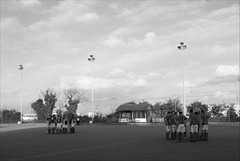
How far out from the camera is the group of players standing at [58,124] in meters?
29.0

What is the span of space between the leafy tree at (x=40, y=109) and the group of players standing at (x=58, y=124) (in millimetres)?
67298

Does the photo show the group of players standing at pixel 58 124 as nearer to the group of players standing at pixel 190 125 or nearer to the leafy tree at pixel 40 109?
the group of players standing at pixel 190 125

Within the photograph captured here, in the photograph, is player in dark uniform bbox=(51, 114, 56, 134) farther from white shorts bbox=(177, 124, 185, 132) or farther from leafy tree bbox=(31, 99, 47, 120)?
leafy tree bbox=(31, 99, 47, 120)

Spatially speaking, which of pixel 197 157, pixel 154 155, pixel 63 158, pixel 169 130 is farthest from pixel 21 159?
pixel 169 130

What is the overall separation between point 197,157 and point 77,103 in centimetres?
8562

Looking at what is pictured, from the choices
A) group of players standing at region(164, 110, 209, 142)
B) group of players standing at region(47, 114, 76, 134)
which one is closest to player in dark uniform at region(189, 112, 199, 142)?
group of players standing at region(164, 110, 209, 142)

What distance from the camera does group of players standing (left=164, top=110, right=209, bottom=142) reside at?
18.9 metres

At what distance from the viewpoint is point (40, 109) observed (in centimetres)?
9856

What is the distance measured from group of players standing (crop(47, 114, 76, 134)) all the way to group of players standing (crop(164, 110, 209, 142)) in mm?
12203

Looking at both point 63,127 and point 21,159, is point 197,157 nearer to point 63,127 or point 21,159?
point 21,159

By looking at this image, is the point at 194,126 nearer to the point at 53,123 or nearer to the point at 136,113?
the point at 53,123

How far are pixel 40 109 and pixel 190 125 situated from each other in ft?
277

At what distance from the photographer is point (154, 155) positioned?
1283cm

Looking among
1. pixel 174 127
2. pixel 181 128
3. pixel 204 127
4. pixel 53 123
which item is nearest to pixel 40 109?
pixel 53 123
